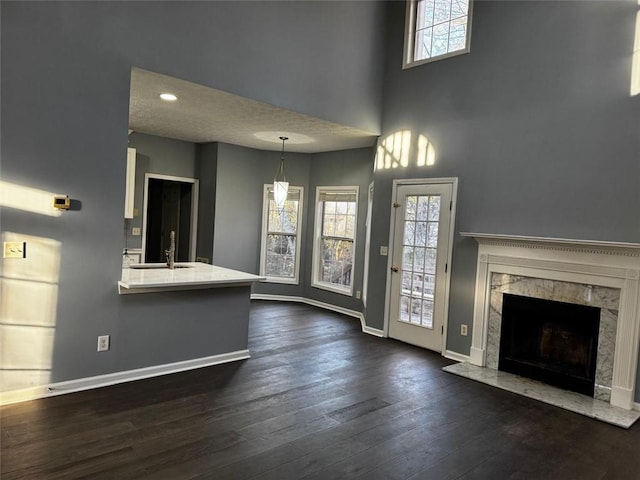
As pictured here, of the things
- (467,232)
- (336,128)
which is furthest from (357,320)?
(336,128)

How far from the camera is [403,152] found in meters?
5.41

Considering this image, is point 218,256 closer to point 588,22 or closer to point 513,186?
point 513,186

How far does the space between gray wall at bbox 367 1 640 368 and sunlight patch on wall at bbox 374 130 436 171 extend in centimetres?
10

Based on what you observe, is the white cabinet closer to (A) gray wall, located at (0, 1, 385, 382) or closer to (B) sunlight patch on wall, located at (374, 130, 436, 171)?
(A) gray wall, located at (0, 1, 385, 382)

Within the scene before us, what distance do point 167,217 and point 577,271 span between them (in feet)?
21.5

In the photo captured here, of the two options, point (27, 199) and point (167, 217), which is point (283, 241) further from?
point (27, 199)

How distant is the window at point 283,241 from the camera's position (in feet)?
24.6

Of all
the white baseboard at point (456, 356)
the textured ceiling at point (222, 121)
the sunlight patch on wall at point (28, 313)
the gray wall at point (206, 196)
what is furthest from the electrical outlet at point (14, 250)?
the white baseboard at point (456, 356)

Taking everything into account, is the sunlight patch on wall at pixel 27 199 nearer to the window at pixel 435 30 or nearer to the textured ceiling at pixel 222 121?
the textured ceiling at pixel 222 121

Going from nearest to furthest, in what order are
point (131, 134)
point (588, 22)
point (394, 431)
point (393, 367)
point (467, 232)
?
point (394, 431), point (588, 22), point (393, 367), point (467, 232), point (131, 134)

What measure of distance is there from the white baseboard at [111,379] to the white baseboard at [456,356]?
7.18ft

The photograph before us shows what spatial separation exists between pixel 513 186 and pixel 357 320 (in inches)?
118

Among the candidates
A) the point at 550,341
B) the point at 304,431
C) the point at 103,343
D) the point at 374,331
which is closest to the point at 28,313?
the point at 103,343

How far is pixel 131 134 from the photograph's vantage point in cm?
621
